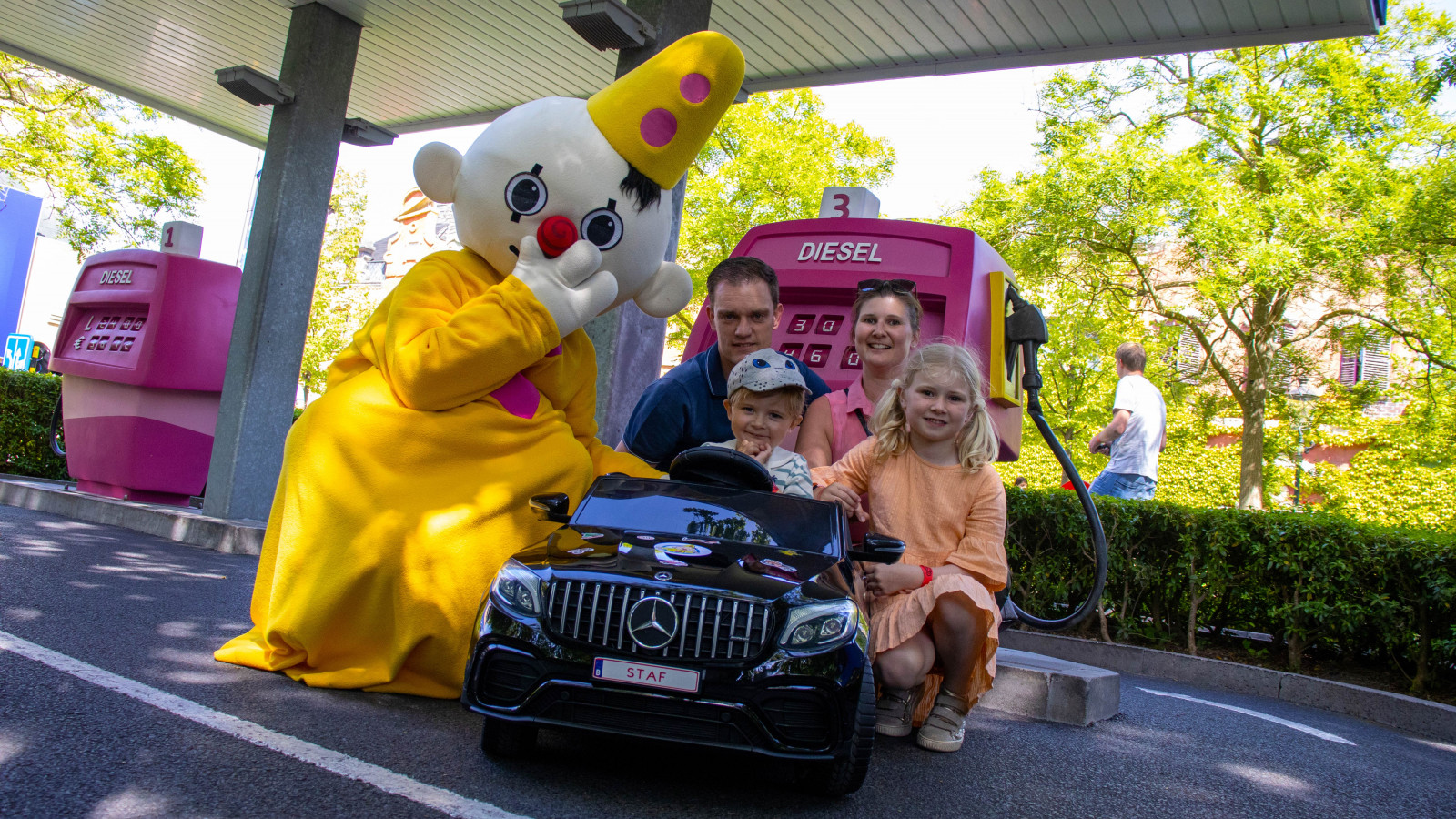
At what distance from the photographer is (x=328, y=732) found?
118 inches

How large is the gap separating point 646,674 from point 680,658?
0.33ft

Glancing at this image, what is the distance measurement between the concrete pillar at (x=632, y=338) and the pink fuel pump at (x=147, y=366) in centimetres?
426

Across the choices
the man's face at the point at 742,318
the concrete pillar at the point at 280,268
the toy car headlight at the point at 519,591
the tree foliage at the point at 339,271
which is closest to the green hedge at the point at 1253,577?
the man's face at the point at 742,318

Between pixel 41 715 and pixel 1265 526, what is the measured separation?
7.18 m

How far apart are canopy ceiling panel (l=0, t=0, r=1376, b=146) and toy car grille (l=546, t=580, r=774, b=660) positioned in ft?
18.0

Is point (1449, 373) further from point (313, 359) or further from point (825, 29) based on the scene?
point (313, 359)

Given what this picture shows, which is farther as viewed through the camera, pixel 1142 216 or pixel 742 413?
pixel 1142 216

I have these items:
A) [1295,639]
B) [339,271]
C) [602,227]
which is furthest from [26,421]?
[339,271]

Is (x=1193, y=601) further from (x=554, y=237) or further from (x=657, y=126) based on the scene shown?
(x=554, y=237)

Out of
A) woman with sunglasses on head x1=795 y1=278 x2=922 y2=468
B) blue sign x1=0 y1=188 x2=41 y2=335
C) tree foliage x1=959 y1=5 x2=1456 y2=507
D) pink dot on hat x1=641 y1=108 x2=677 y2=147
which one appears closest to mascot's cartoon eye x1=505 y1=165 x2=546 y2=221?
pink dot on hat x1=641 y1=108 x2=677 y2=147

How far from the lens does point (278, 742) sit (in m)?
2.82

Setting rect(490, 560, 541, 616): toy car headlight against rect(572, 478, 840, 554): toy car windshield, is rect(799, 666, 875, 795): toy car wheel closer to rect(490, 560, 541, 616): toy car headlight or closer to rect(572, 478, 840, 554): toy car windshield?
rect(572, 478, 840, 554): toy car windshield

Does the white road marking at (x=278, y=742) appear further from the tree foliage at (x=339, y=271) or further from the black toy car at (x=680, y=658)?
the tree foliage at (x=339, y=271)

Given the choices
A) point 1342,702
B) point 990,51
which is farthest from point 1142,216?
point 1342,702
